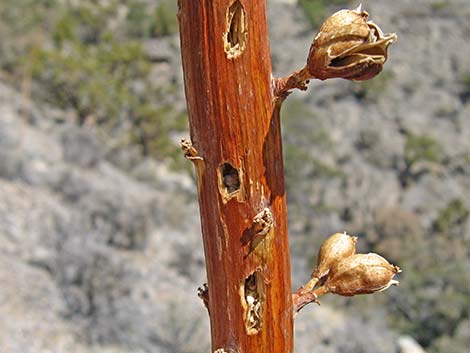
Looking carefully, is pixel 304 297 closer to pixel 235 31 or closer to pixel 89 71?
pixel 235 31

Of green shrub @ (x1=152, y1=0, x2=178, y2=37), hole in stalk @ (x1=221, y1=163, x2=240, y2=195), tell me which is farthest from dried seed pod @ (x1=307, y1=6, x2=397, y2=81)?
green shrub @ (x1=152, y1=0, x2=178, y2=37)

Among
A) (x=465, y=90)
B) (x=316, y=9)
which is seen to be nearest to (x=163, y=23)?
(x=316, y=9)

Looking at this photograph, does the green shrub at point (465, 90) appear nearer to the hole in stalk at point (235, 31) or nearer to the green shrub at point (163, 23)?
the green shrub at point (163, 23)

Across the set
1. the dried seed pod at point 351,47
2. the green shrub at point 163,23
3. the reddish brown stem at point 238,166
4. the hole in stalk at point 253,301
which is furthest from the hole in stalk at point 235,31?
the green shrub at point 163,23

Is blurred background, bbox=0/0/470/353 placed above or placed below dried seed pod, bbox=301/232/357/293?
above

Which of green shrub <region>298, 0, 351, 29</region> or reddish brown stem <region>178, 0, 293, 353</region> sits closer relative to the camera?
reddish brown stem <region>178, 0, 293, 353</region>

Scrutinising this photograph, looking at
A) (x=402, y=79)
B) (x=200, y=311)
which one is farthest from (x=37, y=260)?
(x=402, y=79)

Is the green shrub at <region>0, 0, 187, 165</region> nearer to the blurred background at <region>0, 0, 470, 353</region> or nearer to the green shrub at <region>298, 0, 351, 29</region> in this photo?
the blurred background at <region>0, 0, 470, 353</region>
